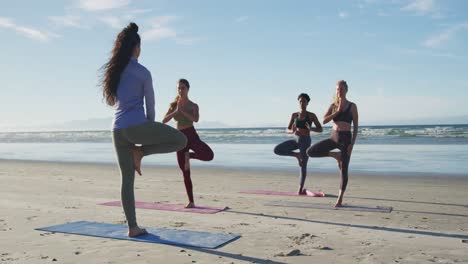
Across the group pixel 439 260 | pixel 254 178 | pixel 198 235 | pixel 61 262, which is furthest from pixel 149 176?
pixel 439 260

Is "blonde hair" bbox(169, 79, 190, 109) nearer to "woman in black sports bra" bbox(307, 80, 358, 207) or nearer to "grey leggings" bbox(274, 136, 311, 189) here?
"woman in black sports bra" bbox(307, 80, 358, 207)

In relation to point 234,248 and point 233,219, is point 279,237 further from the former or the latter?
point 233,219

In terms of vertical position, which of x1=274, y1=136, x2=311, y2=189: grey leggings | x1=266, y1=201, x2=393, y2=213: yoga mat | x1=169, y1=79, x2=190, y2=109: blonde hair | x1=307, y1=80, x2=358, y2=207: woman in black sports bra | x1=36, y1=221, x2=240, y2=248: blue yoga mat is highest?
x1=169, y1=79, x2=190, y2=109: blonde hair

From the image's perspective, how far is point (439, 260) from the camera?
4117 millimetres

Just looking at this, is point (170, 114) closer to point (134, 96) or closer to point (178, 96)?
point (178, 96)

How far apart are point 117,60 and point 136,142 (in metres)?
0.82

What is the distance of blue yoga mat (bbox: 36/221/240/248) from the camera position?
15.6 feet

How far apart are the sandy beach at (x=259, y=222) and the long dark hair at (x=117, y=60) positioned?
1.50 m

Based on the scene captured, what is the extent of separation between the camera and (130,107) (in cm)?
470

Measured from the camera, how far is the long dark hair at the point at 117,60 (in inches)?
186

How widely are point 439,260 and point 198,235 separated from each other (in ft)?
7.69

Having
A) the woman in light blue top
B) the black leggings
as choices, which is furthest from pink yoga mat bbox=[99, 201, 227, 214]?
the woman in light blue top

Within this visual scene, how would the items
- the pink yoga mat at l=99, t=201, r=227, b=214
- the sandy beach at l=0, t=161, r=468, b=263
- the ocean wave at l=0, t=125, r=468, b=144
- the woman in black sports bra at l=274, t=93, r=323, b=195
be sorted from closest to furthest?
the sandy beach at l=0, t=161, r=468, b=263
the pink yoga mat at l=99, t=201, r=227, b=214
the woman in black sports bra at l=274, t=93, r=323, b=195
the ocean wave at l=0, t=125, r=468, b=144

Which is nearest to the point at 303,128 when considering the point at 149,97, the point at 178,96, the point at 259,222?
the point at 178,96
